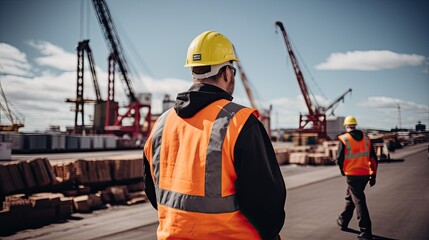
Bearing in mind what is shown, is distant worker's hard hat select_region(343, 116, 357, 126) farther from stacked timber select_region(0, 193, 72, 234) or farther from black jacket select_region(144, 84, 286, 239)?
stacked timber select_region(0, 193, 72, 234)

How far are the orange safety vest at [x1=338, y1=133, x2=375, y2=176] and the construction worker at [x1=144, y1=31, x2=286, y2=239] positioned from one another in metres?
4.37

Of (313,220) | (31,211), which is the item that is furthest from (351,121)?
(31,211)

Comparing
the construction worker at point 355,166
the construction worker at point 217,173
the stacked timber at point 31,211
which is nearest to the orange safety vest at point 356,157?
the construction worker at point 355,166

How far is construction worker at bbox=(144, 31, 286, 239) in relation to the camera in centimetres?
150

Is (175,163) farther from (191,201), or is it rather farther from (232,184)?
(232,184)

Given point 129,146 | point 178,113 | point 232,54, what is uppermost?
point 232,54

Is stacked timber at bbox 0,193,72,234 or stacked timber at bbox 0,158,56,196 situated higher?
stacked timber at bbox 0,158,56,196

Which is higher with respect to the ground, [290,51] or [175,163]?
[290,51]

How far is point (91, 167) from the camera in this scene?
374 inches

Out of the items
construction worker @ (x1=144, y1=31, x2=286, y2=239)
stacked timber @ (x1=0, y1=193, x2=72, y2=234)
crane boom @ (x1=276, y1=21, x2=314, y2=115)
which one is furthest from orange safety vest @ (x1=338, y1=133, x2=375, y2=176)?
crane boom @ (x1=276, y1=21, x2=314, y2=115)

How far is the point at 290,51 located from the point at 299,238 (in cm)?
4736

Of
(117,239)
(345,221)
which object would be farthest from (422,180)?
(117,239)

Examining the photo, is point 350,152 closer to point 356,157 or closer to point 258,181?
point 356,157

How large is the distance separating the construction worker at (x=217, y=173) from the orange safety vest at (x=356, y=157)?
437cm
